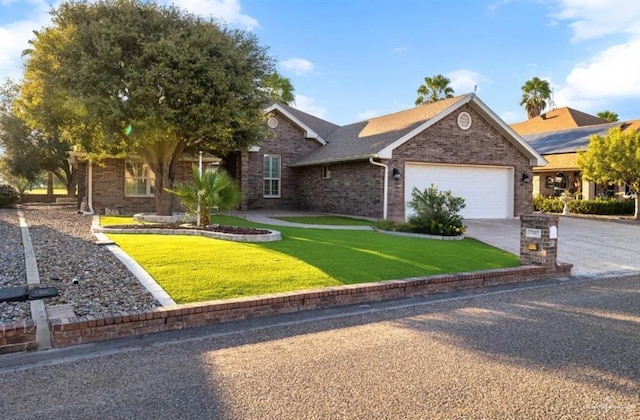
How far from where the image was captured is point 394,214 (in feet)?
A: 59.1

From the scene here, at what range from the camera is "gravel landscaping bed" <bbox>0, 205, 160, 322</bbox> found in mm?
5734

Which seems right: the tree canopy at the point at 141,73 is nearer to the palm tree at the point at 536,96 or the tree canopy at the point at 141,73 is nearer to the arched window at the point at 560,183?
the arched window at the point at 560,183

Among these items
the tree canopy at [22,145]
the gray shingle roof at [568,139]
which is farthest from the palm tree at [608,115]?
the tree canopy at [22,145]

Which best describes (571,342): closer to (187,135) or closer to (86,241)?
(86,241)

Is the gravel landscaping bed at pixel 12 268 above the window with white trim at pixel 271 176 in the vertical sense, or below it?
below

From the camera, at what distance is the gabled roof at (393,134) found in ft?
59.5

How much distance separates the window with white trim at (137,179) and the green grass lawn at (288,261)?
9.56 meters

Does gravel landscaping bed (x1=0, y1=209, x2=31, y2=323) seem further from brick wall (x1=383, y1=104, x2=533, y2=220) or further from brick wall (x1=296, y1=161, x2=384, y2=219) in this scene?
brick wall (x1=383, y1=104, x2=533, y2=220)

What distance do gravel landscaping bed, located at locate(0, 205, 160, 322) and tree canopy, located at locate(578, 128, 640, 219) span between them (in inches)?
871

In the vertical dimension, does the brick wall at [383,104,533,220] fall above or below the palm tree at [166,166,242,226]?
above

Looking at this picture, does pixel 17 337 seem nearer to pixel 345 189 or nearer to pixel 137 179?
pixel 345 189

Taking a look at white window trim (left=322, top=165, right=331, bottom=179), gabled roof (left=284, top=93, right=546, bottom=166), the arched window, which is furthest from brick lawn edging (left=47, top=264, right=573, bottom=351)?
the arched window

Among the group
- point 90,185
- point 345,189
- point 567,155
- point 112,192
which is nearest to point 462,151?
point 345,189

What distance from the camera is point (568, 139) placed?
31922mm
